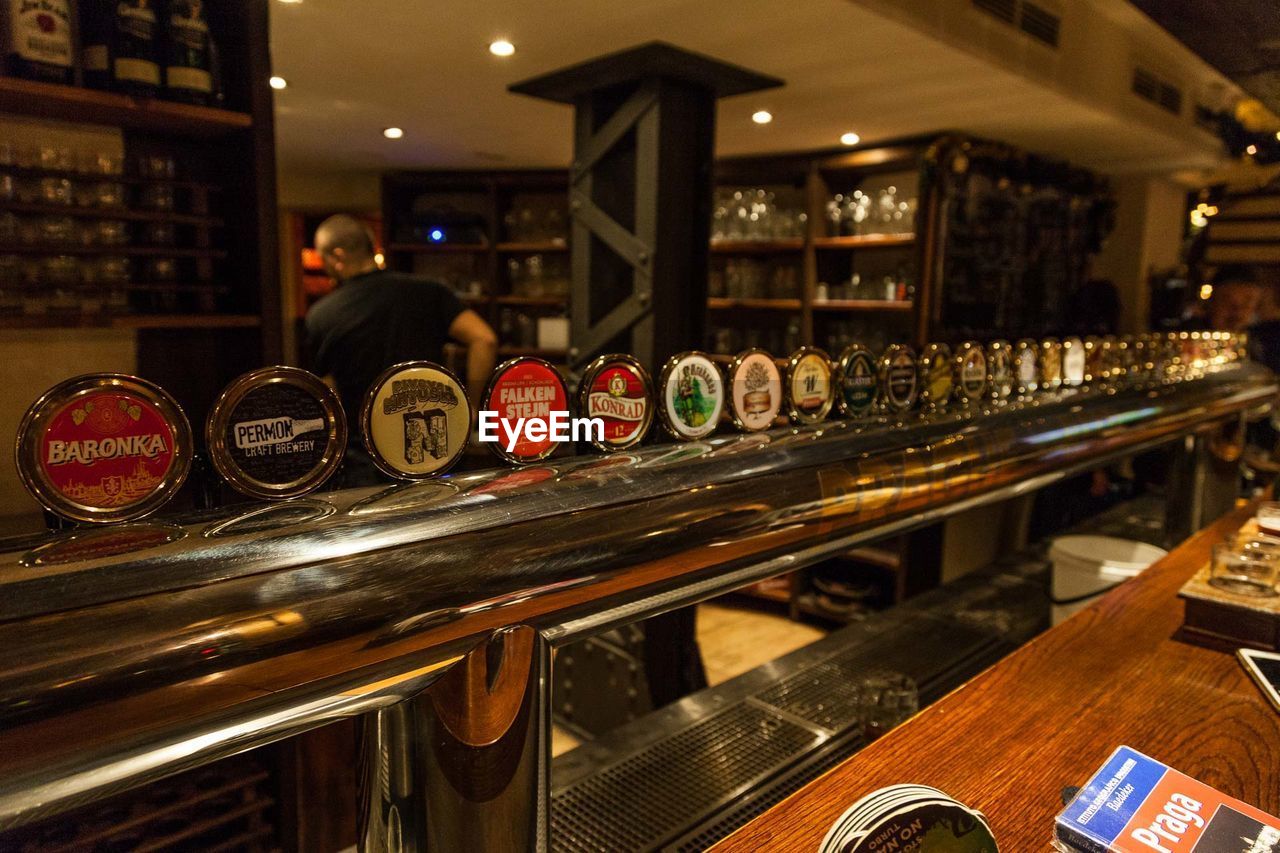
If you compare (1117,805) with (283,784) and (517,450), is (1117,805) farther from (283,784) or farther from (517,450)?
(283,784)

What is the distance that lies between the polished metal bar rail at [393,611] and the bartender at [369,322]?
7.24 feet

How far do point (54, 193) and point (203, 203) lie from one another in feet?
1.09

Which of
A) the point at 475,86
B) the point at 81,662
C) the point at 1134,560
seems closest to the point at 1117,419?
the point at 1134,560

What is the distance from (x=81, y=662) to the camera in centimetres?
51

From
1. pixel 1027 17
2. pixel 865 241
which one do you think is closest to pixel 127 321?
pixel 1027 17

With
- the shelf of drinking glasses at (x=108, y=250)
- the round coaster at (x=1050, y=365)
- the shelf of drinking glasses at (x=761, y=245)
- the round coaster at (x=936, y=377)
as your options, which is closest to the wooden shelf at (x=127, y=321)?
the shelf of drinking glasses at (x=108, y=250)

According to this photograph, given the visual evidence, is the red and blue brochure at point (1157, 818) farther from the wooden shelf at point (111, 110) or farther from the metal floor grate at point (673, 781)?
the wooden shelf at point (111, 110)

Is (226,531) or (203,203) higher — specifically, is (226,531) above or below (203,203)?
below

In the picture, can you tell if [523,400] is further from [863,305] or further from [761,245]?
[761,245]

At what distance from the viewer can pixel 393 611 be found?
65 centimetres

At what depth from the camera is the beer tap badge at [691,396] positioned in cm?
121

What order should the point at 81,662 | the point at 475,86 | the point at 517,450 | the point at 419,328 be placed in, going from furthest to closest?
the point at 475,86
the point at 419,328
the point at 517,450
the point at 81,662

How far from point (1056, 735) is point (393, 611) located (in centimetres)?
96

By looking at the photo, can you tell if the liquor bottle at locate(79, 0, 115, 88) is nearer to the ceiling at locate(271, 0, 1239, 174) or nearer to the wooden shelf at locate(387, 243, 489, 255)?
the ceiling at locate(271, 0, 1239, 174)
